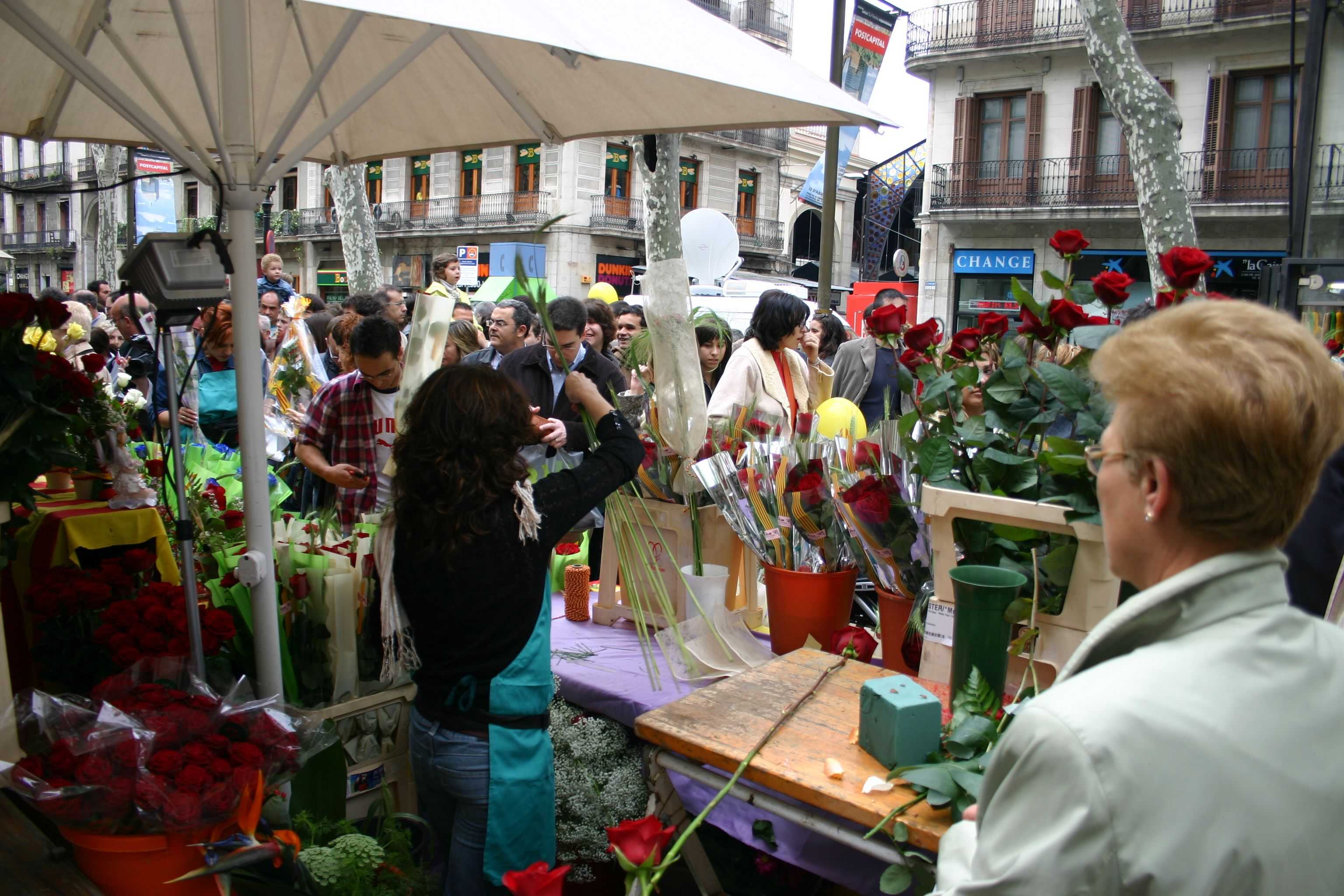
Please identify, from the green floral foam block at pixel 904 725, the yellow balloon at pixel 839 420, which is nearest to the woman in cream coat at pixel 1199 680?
the green floral foam block at pixel 904 725

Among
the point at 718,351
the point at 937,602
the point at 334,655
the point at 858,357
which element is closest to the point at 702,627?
the point at 937,602

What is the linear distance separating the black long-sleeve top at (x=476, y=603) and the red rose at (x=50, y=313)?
1140 mm

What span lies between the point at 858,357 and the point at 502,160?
22623 mm

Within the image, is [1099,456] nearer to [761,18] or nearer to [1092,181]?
[1092,181]

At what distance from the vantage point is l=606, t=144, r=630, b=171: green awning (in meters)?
26.2

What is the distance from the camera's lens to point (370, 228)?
35.7 feet

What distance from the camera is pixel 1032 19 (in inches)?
725

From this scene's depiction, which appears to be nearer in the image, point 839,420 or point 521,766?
point 521,766

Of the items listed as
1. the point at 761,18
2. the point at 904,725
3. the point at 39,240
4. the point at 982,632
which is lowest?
the point at 904,725

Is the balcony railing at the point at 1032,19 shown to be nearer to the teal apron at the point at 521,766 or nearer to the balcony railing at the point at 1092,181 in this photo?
the balcony railing at the point at 1092,181

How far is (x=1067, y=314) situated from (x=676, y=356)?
956mm

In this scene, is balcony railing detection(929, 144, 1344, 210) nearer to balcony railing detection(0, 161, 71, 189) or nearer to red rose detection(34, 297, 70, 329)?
red rose detection(34, 297, 70, 329)

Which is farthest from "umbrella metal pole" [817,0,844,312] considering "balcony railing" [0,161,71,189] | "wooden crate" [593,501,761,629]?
"balcony railing" [0,161,71,189]

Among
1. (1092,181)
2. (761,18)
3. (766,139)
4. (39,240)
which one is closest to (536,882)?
(1092,181)
